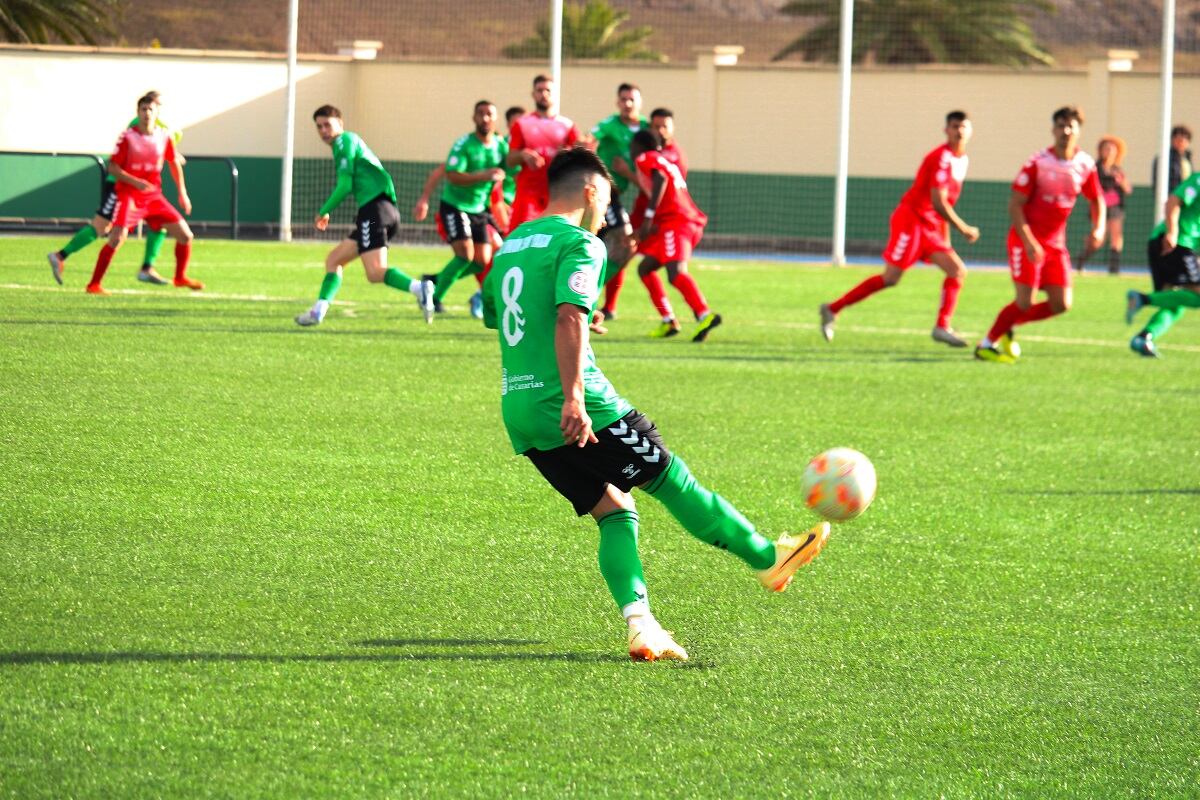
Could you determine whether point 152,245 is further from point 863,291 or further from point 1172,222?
point 1172,222

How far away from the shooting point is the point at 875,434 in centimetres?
1016

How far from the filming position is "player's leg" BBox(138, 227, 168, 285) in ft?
59.1

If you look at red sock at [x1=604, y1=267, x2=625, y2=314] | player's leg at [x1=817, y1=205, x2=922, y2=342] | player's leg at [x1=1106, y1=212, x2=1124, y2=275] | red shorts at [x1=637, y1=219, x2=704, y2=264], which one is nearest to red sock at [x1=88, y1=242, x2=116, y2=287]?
red sock at [x1=604, y1=267, x2=625, y2=314]

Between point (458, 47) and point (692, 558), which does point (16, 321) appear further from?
point (458, 47)

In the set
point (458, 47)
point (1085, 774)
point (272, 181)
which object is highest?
point (458, 47)

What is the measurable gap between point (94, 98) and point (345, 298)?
19.6 m

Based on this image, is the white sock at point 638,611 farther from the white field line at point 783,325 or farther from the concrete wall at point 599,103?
the concrete wall at point 599,103

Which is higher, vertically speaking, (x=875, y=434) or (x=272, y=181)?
(x=272, y=181)

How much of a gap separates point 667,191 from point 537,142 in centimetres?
154

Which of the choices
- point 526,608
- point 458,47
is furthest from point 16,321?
point 458,47

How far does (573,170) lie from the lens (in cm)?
518

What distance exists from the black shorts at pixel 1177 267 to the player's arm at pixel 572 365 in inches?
412

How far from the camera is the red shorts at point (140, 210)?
16984 mm

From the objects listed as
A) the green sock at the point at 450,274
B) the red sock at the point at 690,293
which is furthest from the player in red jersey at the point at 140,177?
the red sock at the point at 690,293
